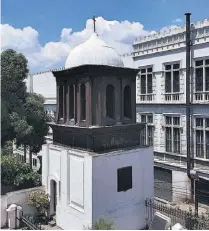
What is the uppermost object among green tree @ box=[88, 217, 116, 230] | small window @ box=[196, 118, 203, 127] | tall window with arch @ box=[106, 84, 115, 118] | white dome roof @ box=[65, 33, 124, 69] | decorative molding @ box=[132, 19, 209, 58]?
decorative molding @ box=[132, 19, 209, 58]

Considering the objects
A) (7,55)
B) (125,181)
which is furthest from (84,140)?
(7,55)

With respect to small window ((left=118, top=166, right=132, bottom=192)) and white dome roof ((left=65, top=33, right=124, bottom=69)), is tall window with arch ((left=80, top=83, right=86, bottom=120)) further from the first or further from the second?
small window ((left=118, top=166, right=132, bottom=192))

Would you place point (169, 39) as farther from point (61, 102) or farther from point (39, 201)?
point (39, 201)

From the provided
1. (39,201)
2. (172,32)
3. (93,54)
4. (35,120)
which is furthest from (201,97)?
(39,201)

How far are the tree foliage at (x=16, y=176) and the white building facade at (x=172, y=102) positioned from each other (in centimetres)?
1064

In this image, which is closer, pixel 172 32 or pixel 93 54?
pixel 93 54

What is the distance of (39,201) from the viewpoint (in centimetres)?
1691

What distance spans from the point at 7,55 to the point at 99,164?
14.0 metres

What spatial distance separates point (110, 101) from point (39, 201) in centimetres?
662

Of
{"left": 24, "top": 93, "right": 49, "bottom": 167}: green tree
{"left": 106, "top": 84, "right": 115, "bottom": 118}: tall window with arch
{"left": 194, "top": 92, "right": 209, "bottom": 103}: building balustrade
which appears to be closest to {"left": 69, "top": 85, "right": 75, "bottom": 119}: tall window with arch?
{"left": 106, "top": 84, "right": 115, "bottom": 118}: tall window with arch

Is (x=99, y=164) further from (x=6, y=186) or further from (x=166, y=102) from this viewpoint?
(x=166, y=102)

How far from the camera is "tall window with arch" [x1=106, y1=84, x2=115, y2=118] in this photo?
15985 millimetres

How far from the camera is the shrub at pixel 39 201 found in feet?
55.6

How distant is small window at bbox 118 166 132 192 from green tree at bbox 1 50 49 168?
395 inches
